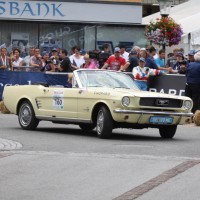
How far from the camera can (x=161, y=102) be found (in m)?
18.2

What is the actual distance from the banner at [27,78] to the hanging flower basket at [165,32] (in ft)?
21.7

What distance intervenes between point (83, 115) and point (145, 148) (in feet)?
8.89

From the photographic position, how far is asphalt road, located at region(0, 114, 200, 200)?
11.0 metres

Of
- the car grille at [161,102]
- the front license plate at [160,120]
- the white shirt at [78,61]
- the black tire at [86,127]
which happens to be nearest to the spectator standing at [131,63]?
Answer: the white shirt at [78,61]

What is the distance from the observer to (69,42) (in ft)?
134

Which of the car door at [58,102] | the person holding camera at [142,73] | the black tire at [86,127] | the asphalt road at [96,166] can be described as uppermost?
the person holding camera at [142,73]

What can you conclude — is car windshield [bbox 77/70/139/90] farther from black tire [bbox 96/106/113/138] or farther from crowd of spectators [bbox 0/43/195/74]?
crowd of spectators [bbox 0/43/195/74]

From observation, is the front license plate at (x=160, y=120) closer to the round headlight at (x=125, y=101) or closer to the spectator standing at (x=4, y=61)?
the round headlight at (x=125, y=101)

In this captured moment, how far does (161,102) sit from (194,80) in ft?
17.6

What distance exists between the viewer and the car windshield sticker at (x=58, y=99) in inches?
757

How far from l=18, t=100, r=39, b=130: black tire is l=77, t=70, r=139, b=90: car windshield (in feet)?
4.69

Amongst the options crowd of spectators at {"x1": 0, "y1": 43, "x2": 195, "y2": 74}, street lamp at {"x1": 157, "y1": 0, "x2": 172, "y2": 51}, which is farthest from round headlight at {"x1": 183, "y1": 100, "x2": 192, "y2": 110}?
street lamp at {"x1": 157, "y1": 0, "x2": 172, "y2": 51}

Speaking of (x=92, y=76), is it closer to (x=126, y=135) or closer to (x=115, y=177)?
(x=126, y=135)

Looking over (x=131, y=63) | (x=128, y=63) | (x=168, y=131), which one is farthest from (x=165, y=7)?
(x=168, y=131)
